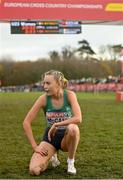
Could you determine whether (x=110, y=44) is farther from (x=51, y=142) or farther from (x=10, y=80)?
(x=51, y=142)

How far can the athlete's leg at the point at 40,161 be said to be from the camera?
370cm

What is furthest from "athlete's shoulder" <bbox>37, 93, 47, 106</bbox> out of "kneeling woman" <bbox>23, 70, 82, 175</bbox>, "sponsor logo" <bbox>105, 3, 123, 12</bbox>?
"sponsor logo" <bbox>105, 3, 123, 12</bbox>

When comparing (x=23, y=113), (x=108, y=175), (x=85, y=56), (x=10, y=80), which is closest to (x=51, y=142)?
(x=108, y=175)

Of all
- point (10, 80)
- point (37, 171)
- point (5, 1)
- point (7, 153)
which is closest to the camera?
point (37, 171)

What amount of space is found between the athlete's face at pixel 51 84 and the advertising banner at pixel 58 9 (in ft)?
16.0

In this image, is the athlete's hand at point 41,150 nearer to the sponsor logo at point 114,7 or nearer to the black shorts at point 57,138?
the black shorts at point 57,138

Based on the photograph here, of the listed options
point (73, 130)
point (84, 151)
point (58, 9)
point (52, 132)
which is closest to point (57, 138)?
point (52, 132)

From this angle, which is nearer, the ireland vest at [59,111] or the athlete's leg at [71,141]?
the athlete's leg at [71,141]

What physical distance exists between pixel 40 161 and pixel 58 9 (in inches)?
203

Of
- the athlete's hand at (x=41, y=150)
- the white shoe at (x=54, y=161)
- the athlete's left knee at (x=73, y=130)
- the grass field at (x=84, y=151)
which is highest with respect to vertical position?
the athlete's left knee at (x=73, y=130)

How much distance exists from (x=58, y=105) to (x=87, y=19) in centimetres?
515

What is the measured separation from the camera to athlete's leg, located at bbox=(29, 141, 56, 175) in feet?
12.1

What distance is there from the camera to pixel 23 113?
29.0 ft

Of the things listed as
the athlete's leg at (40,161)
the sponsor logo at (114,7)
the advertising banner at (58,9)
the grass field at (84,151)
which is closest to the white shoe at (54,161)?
the grass field at (84,151)
